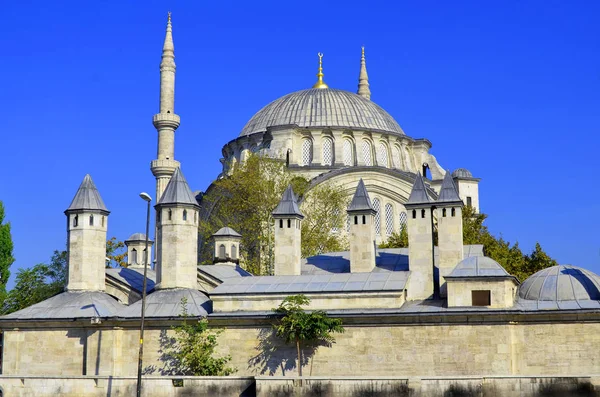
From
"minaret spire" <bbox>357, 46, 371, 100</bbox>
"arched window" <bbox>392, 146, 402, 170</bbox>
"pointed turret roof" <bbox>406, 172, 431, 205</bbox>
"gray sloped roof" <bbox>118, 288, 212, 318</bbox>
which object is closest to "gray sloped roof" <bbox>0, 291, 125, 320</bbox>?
"gray sloped roof" <bbox>118, 288, 212, 318</bbox>

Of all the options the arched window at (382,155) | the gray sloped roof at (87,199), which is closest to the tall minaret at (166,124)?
the arched window at (382,155)

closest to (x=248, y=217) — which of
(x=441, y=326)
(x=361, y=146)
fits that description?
(x=361, y=146)

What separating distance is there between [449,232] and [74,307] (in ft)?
40.0

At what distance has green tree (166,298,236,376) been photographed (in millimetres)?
27734

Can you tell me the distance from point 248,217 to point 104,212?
13892 mm

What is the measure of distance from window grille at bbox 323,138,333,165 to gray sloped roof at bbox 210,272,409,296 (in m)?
24.3

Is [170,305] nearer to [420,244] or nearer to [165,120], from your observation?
[420,244]

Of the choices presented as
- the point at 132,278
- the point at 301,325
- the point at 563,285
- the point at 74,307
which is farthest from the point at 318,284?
the point at 132,278

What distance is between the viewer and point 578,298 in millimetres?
26859

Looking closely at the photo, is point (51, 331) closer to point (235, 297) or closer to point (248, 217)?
point (235, 297)

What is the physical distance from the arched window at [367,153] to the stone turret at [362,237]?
24.2 m

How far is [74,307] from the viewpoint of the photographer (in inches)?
1203

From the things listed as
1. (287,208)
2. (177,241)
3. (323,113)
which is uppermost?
(323,113)

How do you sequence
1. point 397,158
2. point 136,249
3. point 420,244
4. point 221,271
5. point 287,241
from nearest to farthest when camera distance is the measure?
point 420,244 < point 287,241 < point 221,271 < point 136,249 < point 397,158
